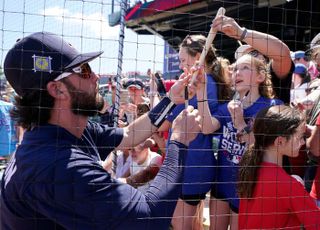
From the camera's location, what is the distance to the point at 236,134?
2.18 m

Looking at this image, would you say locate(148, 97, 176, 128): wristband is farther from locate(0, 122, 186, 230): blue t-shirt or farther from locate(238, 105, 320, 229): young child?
locate(0, 122, 186, 230): blue t-shirt

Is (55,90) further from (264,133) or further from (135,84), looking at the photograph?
(135,84)

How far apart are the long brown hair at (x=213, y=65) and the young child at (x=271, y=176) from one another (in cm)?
47

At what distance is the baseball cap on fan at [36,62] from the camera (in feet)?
4.54

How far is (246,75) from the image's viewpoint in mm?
2197

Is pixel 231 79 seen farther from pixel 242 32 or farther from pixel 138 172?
pixel 138 172

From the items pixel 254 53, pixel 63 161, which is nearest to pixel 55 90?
pixel 63 161

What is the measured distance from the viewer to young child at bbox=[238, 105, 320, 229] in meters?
1.81

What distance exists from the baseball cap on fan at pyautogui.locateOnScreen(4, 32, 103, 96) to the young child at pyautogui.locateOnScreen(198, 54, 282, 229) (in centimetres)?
88

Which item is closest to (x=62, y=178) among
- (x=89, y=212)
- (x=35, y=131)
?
(x=89, y=212)

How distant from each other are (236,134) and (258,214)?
0.48 meters

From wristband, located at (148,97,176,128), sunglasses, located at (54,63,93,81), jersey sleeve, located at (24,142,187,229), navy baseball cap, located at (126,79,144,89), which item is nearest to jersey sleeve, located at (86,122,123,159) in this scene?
wristband, located at (148,97,176,128)

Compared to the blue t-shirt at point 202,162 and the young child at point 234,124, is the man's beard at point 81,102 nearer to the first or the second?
the young child at point 234,124

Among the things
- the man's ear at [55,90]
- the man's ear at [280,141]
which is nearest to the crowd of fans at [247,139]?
the man's ear at [280,141]
